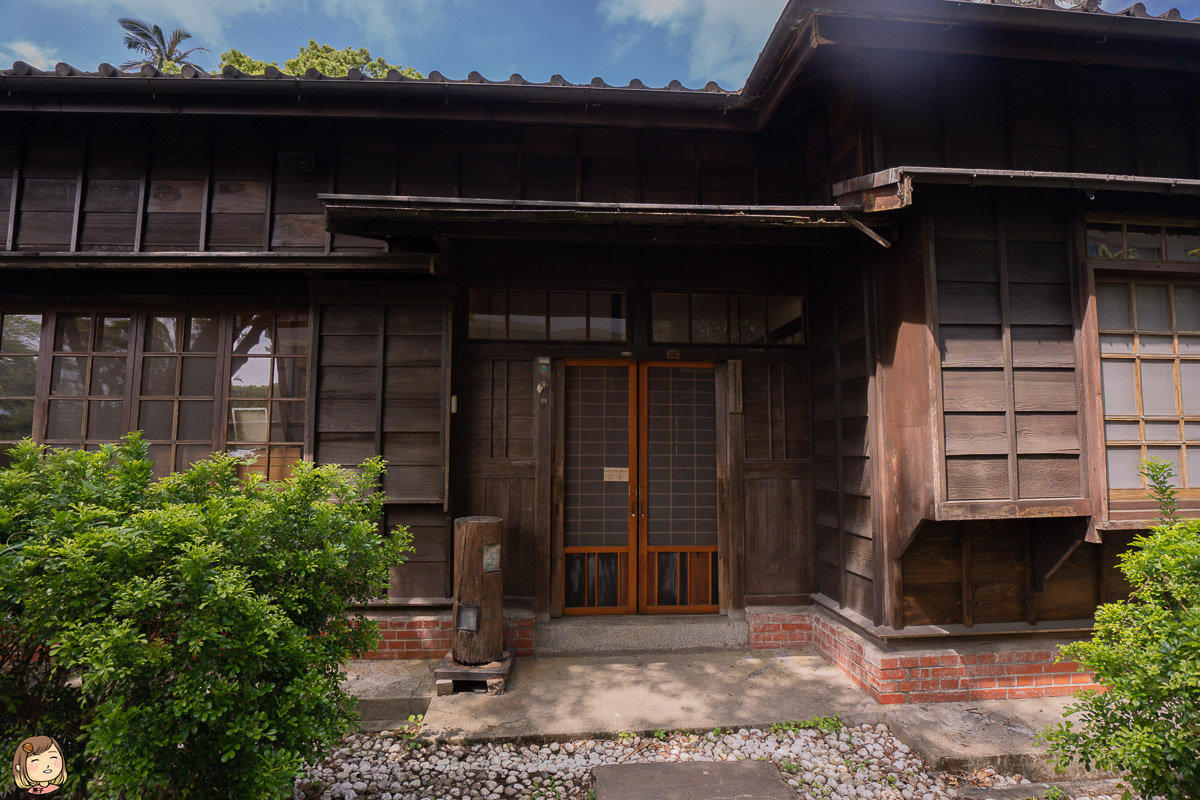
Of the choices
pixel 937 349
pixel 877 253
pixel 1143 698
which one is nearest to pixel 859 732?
pixel 1143 698

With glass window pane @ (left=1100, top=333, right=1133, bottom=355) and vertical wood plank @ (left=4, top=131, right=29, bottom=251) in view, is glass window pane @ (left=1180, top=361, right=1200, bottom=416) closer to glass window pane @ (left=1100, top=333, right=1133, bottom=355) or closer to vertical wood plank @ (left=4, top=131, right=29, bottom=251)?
glass window pane @ (left=1100, top=333, right=1133, bottom=355)

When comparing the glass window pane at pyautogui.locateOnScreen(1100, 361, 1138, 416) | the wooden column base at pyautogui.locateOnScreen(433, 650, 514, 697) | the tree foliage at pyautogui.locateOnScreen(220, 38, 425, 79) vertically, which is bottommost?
the wooden column base at pyautogui.locateOnScreen(433, 650, 514, 697)

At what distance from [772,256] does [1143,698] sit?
402 centimetres

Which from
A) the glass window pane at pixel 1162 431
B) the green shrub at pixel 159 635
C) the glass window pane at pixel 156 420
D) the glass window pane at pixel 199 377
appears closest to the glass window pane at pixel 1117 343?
the glass window pane at pixel 1162 431

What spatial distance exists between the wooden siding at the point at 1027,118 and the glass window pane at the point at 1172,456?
219 cm

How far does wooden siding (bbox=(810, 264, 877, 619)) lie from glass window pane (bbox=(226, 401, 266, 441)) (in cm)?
507

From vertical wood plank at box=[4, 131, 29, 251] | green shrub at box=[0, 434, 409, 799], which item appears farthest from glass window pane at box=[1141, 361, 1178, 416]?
vertical wood plank at box=[4, 131, 29, 251]

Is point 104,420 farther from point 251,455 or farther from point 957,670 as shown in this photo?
point 957,670

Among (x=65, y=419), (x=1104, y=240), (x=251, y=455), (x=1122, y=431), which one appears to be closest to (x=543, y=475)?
(x=251, y=455)

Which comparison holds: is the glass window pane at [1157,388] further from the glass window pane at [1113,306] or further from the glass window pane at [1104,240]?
the glass window pane at [1104,240]

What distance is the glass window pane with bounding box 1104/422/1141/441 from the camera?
12.3ft

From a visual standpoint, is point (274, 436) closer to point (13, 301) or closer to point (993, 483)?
point (13, 301)

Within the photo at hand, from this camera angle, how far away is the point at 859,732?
11.8 ft

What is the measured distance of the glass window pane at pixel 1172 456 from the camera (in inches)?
148
